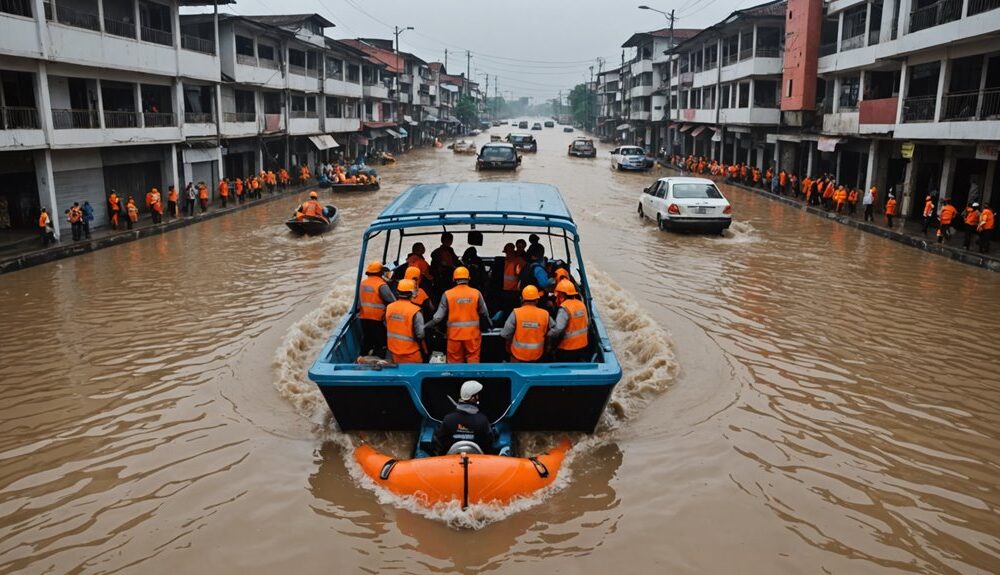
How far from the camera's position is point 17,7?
18.1 meters

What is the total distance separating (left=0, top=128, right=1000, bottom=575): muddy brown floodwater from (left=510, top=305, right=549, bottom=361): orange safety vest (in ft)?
3.64

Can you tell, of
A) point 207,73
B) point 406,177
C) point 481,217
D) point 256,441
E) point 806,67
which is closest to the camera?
point 256,441

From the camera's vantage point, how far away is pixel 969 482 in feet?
22.6

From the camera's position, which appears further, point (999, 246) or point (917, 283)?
point (999, 246)

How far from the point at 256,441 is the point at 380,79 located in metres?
58.4

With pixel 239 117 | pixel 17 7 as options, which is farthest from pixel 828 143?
pixel 17 7

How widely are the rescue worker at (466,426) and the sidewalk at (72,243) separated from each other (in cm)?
1409

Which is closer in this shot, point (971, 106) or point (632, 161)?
point (971, 106)

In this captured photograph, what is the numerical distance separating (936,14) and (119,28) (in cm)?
2390

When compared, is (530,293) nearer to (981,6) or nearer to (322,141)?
(981,6)

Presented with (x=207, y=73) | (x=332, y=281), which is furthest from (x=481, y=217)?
(x=207, y=73)

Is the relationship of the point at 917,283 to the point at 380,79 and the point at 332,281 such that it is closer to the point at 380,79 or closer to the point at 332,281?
the point at 332,281

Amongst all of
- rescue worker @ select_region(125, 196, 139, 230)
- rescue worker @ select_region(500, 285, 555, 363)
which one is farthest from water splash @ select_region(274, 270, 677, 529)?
rescue worker @ select_region(125, 196, 139, 230)

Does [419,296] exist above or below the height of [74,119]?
below
